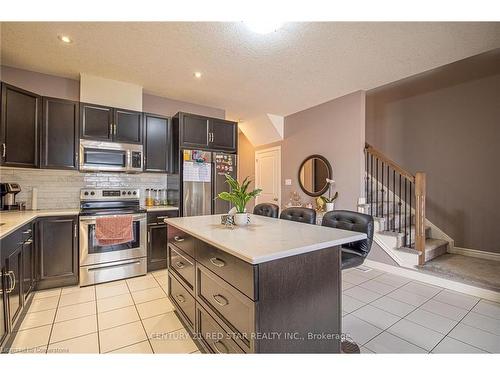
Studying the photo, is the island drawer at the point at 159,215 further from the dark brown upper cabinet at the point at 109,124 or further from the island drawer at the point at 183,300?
the island drawer at the point at 183,300

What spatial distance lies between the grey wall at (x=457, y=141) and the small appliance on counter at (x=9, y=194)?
580cm

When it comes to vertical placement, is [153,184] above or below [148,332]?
above

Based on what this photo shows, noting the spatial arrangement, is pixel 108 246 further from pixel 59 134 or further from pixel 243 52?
pixel 243 52

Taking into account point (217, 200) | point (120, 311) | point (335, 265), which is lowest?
point (120, 311)

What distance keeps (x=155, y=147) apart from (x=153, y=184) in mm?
659

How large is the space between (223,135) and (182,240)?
2.47m

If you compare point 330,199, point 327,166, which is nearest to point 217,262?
point 330,199

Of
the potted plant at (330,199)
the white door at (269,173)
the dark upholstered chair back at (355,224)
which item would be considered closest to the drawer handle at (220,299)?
the dark upholstered chair back at (355,224)

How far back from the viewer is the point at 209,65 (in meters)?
2.99

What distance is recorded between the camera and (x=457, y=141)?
147 inches

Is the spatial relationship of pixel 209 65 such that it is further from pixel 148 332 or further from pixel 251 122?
pixel 148 332

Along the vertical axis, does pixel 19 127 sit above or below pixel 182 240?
above

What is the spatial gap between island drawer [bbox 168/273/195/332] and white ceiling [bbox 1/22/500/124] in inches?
94.2
